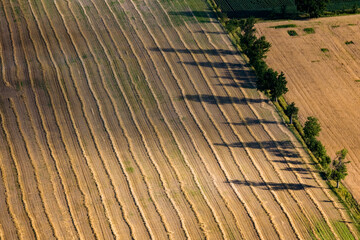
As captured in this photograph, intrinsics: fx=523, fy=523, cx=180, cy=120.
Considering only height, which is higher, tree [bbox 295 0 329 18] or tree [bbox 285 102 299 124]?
tree [bbox 295 0 329 18]

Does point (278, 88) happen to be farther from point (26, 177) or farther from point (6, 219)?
point (6, 219)

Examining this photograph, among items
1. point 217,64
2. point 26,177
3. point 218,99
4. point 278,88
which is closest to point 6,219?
point 26,177

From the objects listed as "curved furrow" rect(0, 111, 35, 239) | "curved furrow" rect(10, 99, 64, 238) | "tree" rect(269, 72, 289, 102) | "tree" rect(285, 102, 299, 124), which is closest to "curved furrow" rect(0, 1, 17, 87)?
"curved furrow" rect(10, 99, 64, 238)

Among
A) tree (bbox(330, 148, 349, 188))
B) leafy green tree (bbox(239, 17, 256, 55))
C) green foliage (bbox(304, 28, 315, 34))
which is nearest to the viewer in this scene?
tree (bbox(330, 148, 349, 188))

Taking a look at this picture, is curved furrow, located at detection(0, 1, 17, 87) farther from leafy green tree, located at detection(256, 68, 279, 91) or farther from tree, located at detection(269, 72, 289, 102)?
tree, located at detection(269, 72, 289, 102)

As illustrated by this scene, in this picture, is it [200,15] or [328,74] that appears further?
[200,15]

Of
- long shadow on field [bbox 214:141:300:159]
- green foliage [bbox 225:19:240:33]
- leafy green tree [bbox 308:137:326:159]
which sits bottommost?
leafy green tree [bbox 308:137:326:159]

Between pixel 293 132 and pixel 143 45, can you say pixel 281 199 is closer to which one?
pixel 293 132
